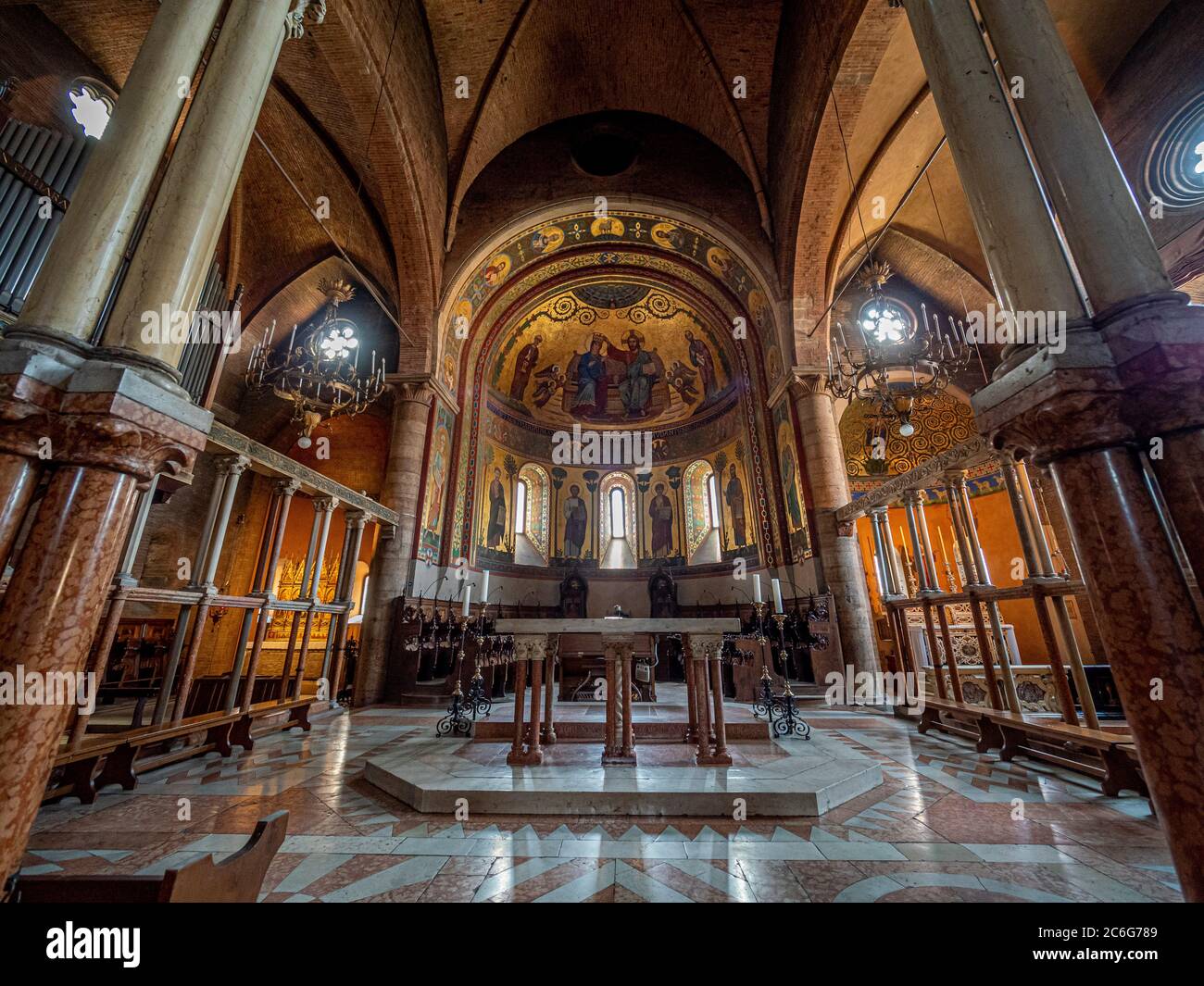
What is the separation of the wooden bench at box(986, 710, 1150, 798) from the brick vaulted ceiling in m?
8.32

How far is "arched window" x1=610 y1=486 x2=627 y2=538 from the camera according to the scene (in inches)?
631

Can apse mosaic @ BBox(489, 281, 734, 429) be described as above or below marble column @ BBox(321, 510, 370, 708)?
above

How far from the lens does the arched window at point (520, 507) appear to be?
49.1 ft

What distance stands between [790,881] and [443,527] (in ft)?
34.7

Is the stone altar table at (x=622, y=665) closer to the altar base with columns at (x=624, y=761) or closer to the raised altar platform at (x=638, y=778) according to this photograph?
the altar base with columns at (x=624, y=761)

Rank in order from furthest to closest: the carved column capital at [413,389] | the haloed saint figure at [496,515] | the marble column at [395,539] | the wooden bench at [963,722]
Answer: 1. the haloed saint figure at [496,515]
2. the carved column capital at [413,389]
3. the marble column at [395,539]
4. the wooden bench at [963,722]

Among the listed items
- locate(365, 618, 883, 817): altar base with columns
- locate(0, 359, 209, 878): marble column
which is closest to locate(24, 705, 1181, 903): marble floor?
locate(365, 618, 883, 817): altar base with columns

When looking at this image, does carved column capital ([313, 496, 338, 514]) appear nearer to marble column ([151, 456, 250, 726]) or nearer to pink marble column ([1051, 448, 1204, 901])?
marble column ([151, 456, 250, 726])

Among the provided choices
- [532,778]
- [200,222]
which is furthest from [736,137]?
[532,778]

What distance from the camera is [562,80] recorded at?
1234cm

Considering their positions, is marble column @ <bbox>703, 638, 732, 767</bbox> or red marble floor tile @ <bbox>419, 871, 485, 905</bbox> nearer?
red marble floor tile @ <bbox>419, 871, 485, 905</bbox>

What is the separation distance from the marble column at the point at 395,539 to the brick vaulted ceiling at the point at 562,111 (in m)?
1.18

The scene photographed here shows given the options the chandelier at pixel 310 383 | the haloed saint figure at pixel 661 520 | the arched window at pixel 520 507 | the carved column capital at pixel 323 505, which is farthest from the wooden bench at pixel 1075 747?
the arched window at pixel 520 507
